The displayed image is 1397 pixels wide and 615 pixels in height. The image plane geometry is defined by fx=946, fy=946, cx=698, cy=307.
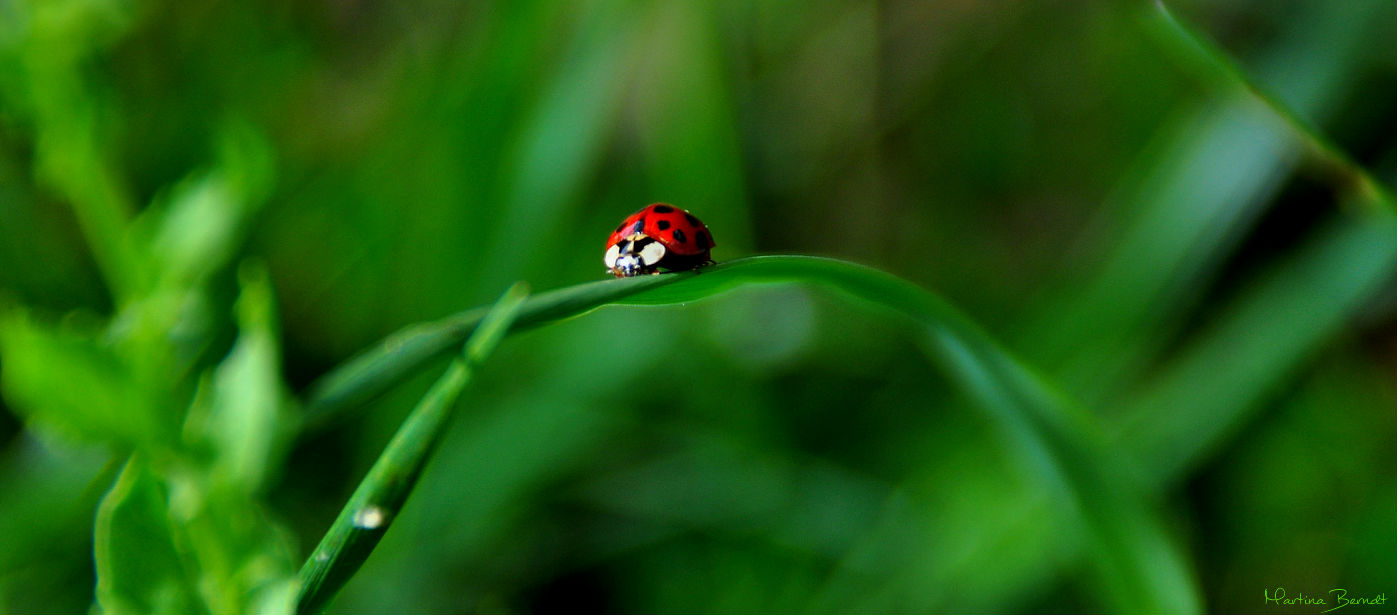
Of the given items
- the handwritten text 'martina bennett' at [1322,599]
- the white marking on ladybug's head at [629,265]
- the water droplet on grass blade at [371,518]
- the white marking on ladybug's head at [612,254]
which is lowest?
the handwritten text 'martina bennett' at [1322,599]

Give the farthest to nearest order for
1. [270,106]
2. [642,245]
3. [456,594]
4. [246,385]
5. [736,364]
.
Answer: [270,106]
[736,364]
[456,594]
[642,245]
[246,385]

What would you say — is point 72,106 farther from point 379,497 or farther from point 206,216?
point 379,497

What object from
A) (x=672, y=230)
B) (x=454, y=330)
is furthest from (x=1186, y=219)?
(x=454, y=330)

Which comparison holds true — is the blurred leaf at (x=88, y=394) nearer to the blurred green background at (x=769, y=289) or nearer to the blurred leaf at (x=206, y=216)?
the blurred leaf at (x=206, y=216)

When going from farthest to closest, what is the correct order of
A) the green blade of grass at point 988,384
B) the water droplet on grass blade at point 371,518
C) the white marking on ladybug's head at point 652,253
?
the white marking on ladybug's head at point 652,253 → the green blade of grass at point 988,384 → the water droplet on grass blade at point 371,518

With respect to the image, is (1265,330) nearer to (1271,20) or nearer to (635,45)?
(1271,20)

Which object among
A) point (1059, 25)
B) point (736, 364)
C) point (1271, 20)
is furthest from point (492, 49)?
point (1271, 20)

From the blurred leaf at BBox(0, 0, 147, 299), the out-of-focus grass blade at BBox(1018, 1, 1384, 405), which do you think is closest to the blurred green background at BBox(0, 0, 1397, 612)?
the out-of-focus grass blade at BBox(1018, 1, 1384, 405)

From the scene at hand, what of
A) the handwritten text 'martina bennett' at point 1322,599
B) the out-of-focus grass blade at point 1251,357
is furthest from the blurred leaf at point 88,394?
the handwritten text 'martina bennett' at point 1322,599

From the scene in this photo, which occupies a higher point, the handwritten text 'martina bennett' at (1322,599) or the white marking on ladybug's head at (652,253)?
the white marking on ladybug's head at (652,253)

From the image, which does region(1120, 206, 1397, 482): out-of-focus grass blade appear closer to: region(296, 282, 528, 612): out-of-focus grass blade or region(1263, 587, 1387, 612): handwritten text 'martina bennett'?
region(1263, 587, 1387, 612): handwritten text 'martina bennett'
